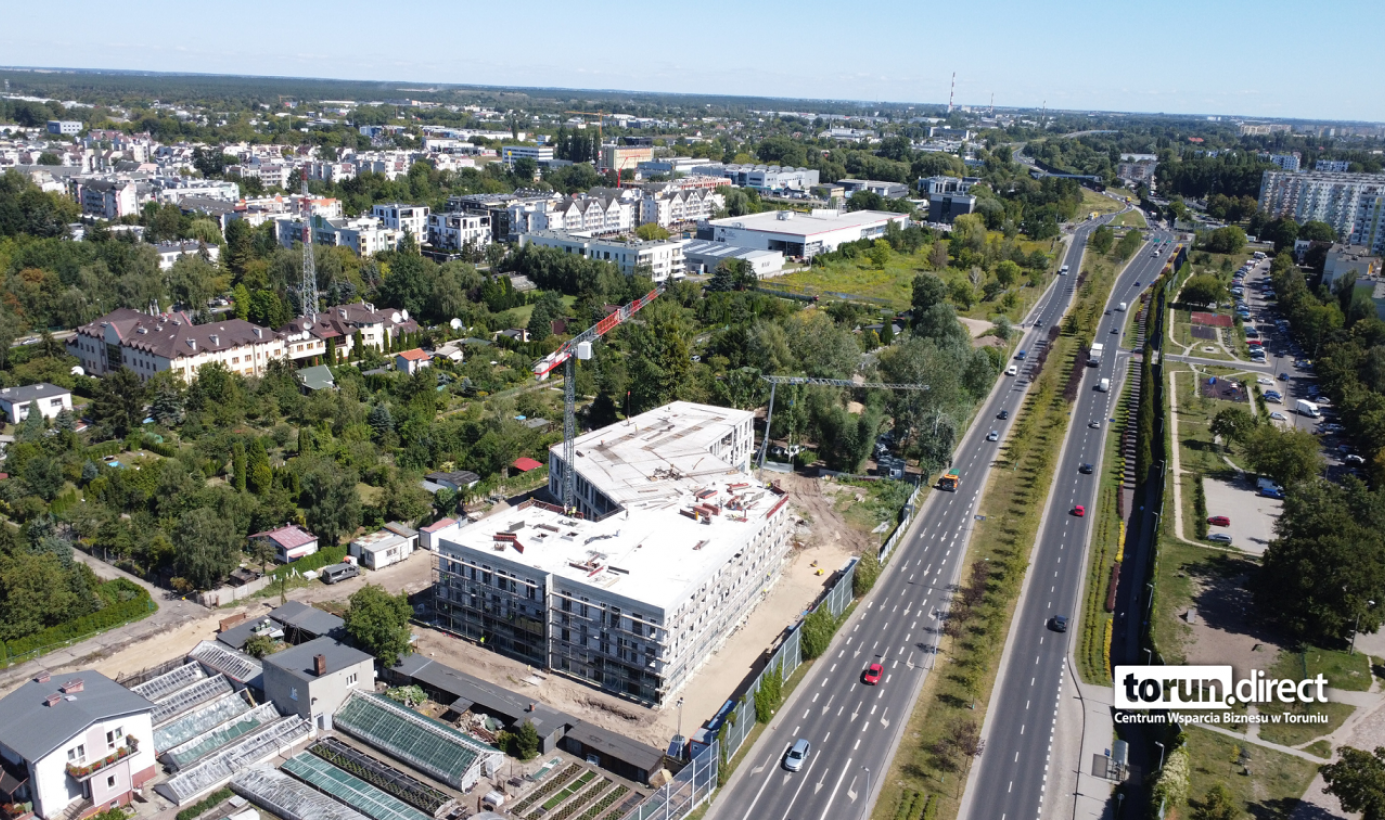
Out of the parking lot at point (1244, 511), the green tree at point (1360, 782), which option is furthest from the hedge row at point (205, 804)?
the parking lot at point (1244, 511)

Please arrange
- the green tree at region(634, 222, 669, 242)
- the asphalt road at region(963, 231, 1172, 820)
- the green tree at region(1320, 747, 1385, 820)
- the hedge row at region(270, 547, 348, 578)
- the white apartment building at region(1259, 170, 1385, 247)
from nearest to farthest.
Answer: the green tree at region(1320, 747, 1385, 820), the asphalt road at region(963, 231, 1172, 820), the hedge row at region(270, 547, 348, 578), the green tree at region(634, 222, 669, 242), the white apartment building at region(1259, 170, 1385, 247)

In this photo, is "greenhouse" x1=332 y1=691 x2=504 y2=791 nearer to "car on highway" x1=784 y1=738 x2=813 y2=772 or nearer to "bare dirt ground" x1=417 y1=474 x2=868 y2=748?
"bare dirt ground" x1=417 y1=474 x2=868 y2=748

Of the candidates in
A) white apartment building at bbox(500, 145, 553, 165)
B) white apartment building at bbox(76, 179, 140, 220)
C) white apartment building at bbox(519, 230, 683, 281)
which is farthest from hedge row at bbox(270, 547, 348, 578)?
white apartment building at bbox(500, 145, 553, 165)

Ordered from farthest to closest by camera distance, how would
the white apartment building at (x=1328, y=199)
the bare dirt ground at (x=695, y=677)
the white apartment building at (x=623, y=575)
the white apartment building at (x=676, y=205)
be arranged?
the white apartment building at (x=676, y=205) → the white apartment building at (x=1328, y=199) → the white apartment building at (x=623, y=575) → the bare dirt ground at (x=695, y=677)

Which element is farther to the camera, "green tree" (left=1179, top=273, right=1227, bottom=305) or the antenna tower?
"green tree" (left=1179, top=273, right=1227, bottom=305)

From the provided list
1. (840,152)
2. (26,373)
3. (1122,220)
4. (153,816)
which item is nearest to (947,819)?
(153,816)

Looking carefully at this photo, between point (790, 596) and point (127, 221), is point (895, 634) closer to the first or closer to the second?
point (790, 596)

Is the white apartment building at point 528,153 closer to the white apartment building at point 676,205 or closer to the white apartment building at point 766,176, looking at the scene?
the white apartment building at point 766,176
